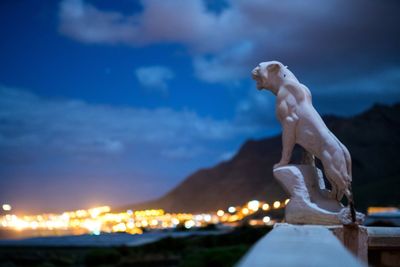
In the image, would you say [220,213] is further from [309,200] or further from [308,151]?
[309,200]

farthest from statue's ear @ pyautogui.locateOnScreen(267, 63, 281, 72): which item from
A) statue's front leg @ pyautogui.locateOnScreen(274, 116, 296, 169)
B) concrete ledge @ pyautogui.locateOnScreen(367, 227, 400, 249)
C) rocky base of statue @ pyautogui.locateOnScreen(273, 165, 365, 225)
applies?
concrete ledge @ pyautogui.locateOnScreen(367, 227, 400, 249)

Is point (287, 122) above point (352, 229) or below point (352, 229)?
above

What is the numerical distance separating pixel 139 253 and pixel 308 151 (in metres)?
21.9

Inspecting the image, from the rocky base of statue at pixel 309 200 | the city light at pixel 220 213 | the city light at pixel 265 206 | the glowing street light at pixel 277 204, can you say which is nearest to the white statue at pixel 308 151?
the rocky base of statue at pixel 309 200

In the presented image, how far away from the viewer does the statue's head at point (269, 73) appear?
8742 mm

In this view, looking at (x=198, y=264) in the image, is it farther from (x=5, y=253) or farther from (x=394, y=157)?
(x=394, y=157)

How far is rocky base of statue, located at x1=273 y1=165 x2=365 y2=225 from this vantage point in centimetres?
797

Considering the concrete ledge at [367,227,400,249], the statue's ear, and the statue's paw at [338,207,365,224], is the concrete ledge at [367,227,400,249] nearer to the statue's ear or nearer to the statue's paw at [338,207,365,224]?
the statue's paw at [338,207,365,224]

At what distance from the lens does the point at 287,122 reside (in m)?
8.48

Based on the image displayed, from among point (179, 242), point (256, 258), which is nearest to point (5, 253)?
point (179, 242)

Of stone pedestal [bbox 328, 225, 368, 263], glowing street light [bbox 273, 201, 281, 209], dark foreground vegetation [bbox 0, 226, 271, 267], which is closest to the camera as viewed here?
stone pedestal [bbox 328, 225, 368, 263]

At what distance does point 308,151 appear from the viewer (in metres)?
8.54

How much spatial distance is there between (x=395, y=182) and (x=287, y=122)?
5762 cm

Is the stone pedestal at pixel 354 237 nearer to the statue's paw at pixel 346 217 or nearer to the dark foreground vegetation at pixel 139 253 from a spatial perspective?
the statue's paw at pixel 346 217
